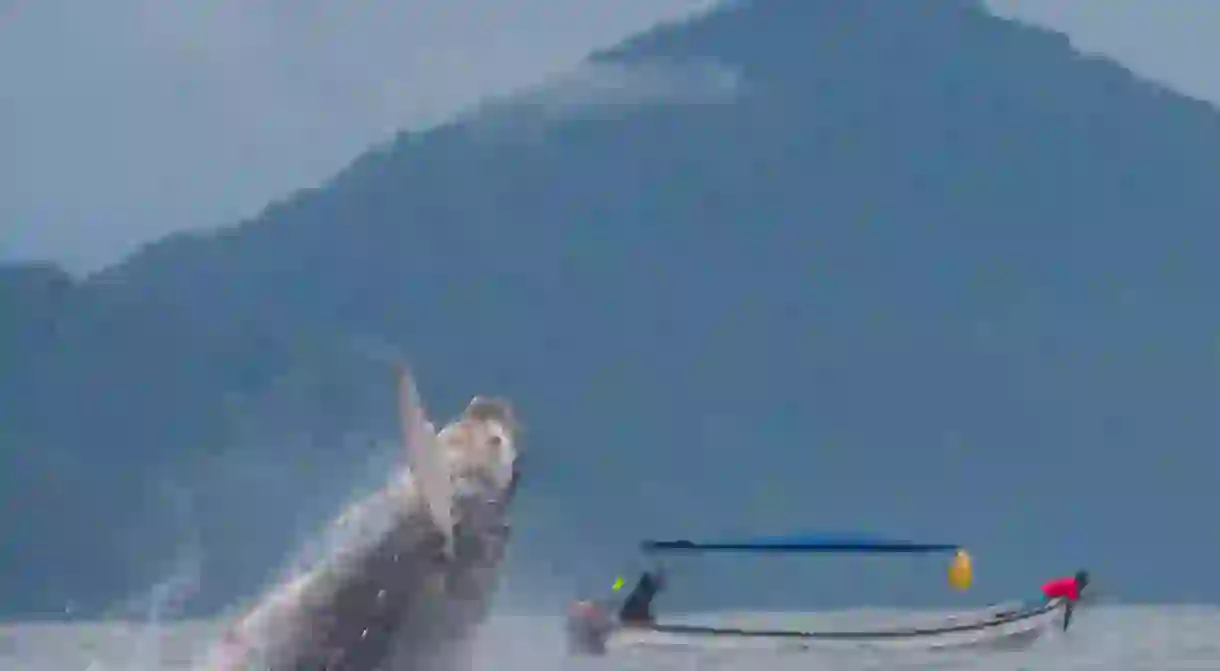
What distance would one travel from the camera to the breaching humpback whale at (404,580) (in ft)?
38.9

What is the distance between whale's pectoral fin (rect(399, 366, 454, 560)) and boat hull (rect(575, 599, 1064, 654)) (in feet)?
152

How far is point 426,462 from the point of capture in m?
11.5

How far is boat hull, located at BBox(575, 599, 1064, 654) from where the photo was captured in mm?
58594

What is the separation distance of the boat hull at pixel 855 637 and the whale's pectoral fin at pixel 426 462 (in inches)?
1825

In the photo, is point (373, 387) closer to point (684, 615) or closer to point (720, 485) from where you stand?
point (720, 485)

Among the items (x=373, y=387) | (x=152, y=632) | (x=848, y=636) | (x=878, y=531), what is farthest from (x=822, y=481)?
(x=152, y=632)

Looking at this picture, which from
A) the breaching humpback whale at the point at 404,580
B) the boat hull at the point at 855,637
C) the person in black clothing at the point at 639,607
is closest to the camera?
the breaching humpback whale at the point at 404,580

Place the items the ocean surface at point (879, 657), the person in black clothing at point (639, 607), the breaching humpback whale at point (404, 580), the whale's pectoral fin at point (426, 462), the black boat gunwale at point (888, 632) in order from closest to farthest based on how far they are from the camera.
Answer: the whale's pectoral fin at point (426, 462)
the breaching humpback whale at point (404, 580)
the ocean surface at point (879, 657)
the black boat gunwale at point (888, 632)
the person in black clothing at point (639, 607)

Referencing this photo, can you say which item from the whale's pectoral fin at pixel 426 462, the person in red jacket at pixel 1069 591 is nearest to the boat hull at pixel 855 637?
the person in red jacket at pixel 1069 591

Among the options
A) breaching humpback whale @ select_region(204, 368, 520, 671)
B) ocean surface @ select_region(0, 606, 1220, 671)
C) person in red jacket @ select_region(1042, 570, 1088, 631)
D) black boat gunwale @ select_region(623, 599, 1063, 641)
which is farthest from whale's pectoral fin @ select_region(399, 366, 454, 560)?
person in red jacket @ select_region(1042, 570, 1088, 631)

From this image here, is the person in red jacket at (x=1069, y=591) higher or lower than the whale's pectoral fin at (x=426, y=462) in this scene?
higher

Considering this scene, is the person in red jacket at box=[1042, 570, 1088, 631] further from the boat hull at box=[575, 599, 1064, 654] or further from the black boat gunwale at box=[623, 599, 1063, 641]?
the boat hull at box=[575, 599, 1064, 654]

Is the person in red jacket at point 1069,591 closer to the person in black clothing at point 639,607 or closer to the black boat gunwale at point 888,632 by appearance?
the black boat gunwale at point 888,632

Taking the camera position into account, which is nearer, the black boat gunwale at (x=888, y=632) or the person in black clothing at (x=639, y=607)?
the black boat gunwale at (x=888, y=632)
